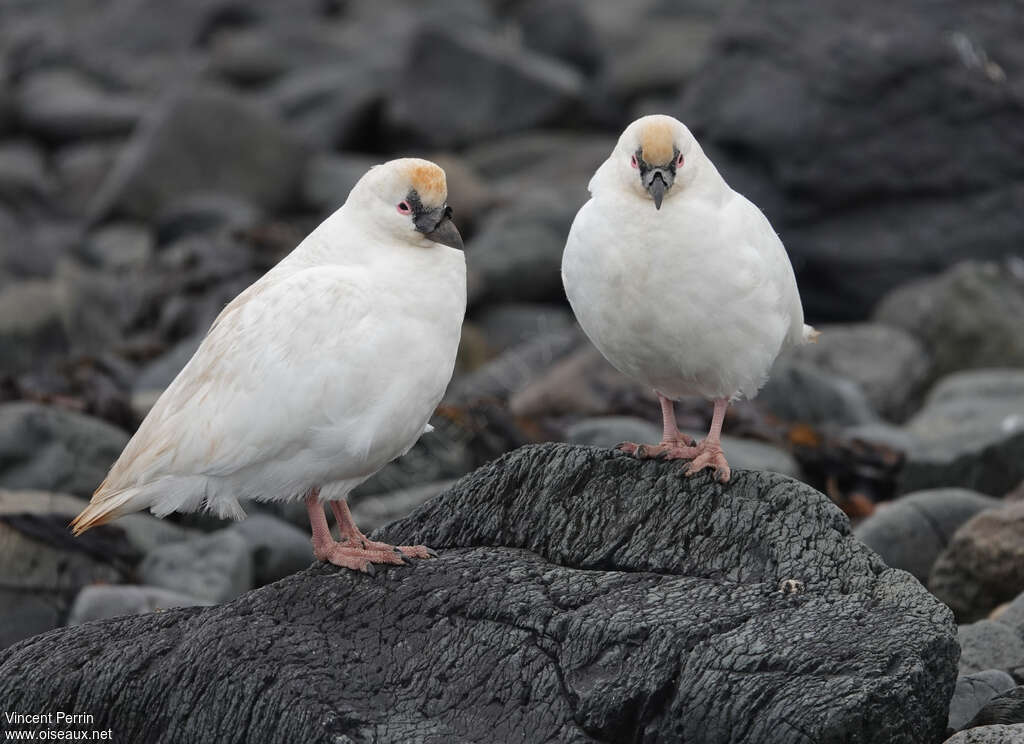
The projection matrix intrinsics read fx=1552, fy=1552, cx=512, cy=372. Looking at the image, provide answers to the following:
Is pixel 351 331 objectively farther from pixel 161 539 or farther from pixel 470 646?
pixel 161 539

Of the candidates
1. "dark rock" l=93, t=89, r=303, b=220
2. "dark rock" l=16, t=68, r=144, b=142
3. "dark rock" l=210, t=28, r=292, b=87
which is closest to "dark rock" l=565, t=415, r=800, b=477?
"dark rock" l=93, t=89, r=303, b=220

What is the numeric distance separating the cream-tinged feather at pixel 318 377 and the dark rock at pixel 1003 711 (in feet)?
11.4

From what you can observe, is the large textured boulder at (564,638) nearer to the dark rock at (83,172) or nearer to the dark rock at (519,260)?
the dark rock at (519,260)

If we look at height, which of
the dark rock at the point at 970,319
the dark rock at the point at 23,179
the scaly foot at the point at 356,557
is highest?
the scaly foot at the point at 356,557

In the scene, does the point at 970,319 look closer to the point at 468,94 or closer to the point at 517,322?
the point at 517,322

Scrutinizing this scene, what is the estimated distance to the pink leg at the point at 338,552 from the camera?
8.71 meters

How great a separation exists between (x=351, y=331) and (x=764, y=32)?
17.4m

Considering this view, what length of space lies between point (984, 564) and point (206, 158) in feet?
69.2

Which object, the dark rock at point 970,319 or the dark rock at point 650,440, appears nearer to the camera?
the dark rock at point 650,440

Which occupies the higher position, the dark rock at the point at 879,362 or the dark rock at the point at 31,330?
the dark rock at the point at 879,362

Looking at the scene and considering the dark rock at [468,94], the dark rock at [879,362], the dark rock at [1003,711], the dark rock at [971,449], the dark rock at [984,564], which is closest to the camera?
the dark rock at [1003,711]

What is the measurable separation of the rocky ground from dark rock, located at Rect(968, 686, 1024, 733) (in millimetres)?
20

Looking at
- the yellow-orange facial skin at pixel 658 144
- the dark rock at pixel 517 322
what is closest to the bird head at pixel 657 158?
the yellow-orange facial skin at pixel 658 144

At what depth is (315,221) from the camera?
94.8ft
